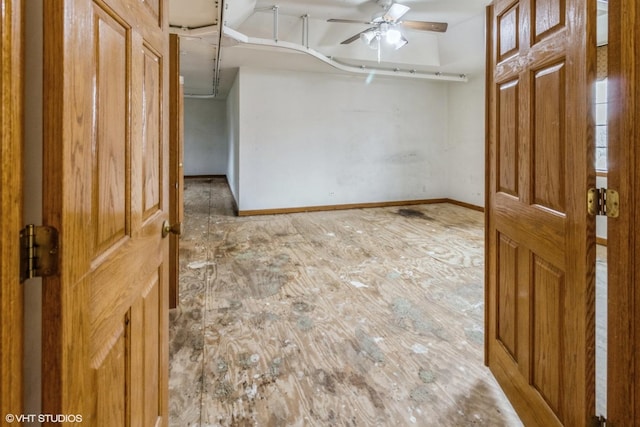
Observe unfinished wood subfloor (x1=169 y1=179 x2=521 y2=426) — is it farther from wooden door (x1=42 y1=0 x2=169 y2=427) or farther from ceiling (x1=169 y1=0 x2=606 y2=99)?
ceiling (x1=169 y1=0 x2=606 y2=99)

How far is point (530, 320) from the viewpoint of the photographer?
60.1 inches

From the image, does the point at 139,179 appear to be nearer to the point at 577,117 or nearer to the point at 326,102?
the point at 577,117

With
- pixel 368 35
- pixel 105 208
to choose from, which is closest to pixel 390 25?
pixel 368 35

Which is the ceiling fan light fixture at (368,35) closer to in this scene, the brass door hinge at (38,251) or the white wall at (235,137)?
the white wall at (235,137)

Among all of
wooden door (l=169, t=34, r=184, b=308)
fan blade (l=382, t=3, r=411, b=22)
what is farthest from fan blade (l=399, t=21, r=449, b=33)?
wooden door (l=169, t=34, r=184, b=308)

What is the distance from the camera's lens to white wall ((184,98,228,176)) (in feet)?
40.4

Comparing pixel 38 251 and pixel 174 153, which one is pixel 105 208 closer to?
pixel 38 251

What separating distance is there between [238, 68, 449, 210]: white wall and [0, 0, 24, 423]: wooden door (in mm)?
6191

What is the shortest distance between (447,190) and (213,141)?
8.05 metres

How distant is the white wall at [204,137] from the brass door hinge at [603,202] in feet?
39.6

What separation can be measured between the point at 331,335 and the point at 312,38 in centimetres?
477

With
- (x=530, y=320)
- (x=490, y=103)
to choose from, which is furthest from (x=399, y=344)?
(x=490, y=103)

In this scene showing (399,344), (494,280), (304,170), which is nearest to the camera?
(494,280)

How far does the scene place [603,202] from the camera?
1.09 meters
